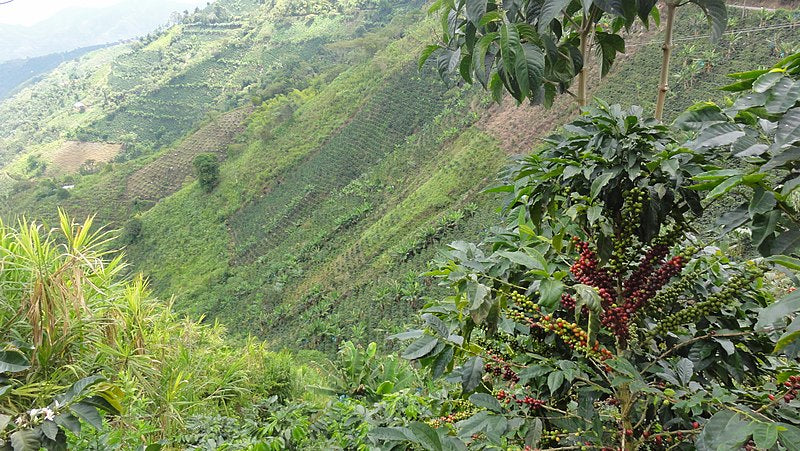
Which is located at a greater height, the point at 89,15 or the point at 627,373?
the point at 89,15

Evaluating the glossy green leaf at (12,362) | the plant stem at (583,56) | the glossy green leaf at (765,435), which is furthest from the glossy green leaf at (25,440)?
the plant stem at (583,56)

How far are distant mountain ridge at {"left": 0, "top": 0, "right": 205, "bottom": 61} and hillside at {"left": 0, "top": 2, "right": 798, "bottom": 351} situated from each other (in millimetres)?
113488

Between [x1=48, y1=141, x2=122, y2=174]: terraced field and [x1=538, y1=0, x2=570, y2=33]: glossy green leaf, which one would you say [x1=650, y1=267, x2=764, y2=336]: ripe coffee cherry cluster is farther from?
[x1=48, y1=141, x2=122, y2=174]: terraced field

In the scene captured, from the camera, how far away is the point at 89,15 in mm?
168750

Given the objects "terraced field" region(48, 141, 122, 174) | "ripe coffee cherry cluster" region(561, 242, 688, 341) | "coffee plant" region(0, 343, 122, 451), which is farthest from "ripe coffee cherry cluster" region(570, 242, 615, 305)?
"terraced field" region(48, 141, 122, 174)

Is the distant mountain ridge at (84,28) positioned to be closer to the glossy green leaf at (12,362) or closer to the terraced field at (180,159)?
the terraced field at (180,159)

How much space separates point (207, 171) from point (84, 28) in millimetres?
169429

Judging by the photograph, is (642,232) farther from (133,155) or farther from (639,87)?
(133,155)

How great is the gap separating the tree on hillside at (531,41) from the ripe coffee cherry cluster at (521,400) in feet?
1.97

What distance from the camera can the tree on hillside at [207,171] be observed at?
2456 centimetres

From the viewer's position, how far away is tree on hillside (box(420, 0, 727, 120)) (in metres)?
0.97

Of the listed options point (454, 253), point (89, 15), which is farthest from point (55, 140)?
point (89, 15)

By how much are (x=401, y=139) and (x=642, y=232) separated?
20338mm

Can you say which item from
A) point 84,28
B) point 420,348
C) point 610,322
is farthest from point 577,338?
point 84,28
